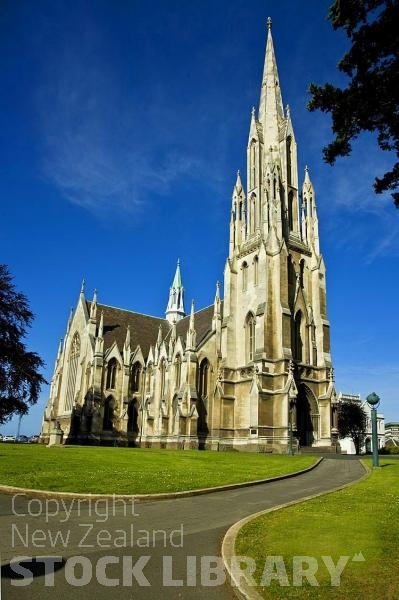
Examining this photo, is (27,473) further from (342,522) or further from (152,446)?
(152,446)

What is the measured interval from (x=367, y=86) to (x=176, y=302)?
7599 cm

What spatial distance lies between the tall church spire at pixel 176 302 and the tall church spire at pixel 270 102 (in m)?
39.2

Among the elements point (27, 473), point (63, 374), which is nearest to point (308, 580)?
point (27, 473)

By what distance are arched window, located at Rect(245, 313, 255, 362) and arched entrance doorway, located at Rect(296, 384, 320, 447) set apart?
5465mm

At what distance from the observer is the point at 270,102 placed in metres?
53.4

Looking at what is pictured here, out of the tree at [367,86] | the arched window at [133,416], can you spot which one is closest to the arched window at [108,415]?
the arched window at [133,416]

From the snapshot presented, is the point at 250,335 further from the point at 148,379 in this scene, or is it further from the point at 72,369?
the point at 72,369

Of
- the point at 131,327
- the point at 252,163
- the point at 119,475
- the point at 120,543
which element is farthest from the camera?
the point at 131,327

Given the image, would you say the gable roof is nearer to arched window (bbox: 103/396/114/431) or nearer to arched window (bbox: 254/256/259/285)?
arched window (bbox: 103/396/114/431)

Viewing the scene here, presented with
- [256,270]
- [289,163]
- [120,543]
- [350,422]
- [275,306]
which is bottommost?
[120,543]

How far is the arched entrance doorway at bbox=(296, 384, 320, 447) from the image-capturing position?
134 feet

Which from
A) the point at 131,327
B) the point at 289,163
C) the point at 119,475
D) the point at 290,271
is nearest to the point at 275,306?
the point at 290,271

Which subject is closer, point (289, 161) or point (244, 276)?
point (244, 276)

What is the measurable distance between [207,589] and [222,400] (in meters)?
36.7
